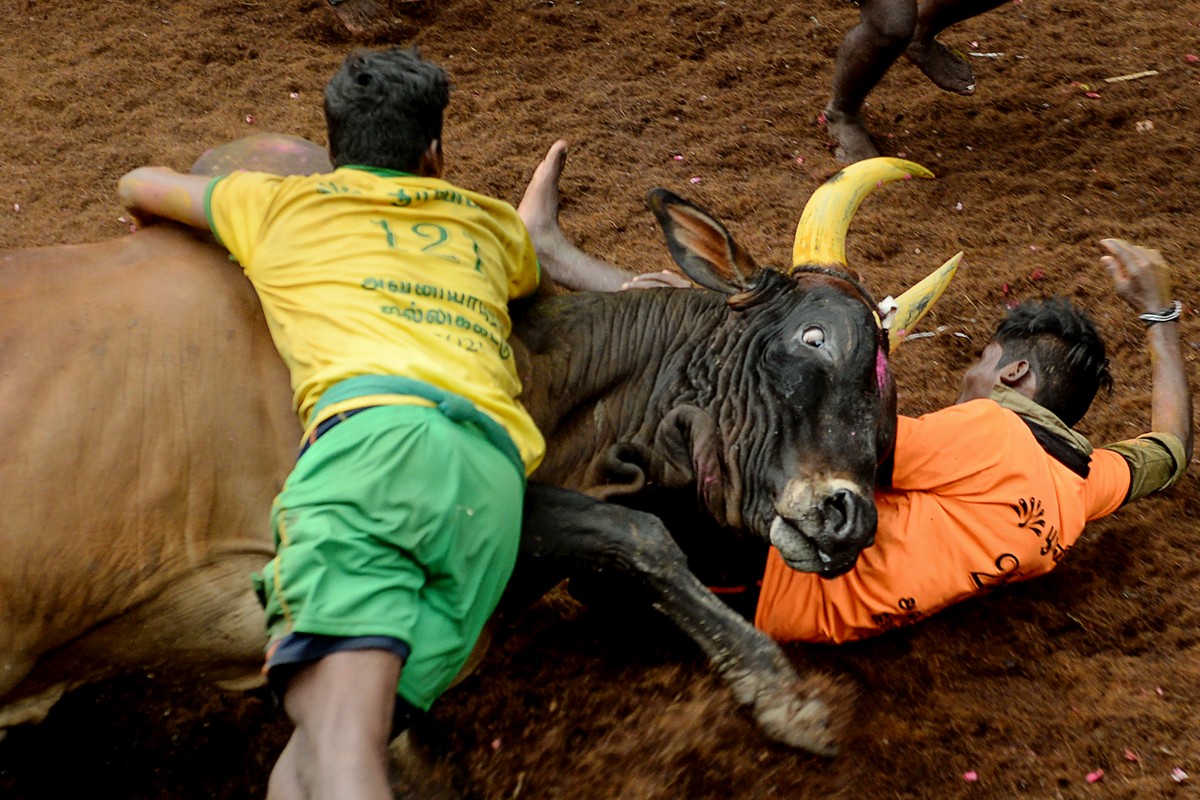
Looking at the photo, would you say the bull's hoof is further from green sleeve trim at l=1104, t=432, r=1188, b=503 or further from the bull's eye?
green sleeve trim at l=1104, t=432, r=1188, b=503

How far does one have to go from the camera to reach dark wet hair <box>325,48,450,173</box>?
3.26 metres

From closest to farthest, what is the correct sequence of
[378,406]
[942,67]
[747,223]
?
[378,406], [747,223], [942,67]

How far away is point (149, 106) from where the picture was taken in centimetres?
685

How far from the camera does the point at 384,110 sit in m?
3.26

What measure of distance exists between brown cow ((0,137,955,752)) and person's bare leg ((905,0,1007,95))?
348 centimetres

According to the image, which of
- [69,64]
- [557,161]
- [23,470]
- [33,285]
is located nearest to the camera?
[23,470]

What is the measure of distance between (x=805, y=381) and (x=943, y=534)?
0.85 meters

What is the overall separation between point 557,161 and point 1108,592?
7.68 feet

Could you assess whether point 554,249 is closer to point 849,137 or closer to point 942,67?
point 849,137

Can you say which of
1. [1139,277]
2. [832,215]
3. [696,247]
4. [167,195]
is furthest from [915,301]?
[167,195]

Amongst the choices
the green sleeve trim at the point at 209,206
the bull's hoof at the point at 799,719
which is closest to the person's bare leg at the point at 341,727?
the bull's hoof at the point at 799,719

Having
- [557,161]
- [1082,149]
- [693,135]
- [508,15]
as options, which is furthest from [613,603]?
[508,15]

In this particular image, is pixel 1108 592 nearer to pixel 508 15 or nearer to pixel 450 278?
pixel 450 278

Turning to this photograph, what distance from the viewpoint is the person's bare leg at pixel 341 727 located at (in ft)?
8.14
